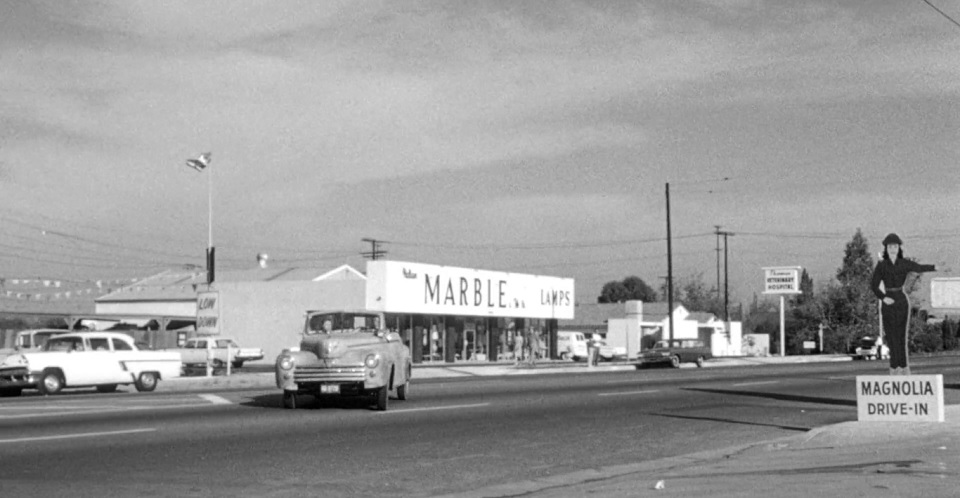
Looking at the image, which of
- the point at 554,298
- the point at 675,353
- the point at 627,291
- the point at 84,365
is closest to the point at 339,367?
the point at 84,365

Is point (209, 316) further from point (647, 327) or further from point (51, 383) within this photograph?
point (647, 327)

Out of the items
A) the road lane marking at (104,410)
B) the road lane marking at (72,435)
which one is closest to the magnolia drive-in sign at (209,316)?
the road lane marking at (104,410)

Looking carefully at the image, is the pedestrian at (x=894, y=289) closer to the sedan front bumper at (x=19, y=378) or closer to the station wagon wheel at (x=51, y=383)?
the station wagon wheel at (x=51, y=383)

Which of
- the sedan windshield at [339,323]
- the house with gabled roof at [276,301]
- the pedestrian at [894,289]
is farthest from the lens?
the house with gabled roof at [276,301]

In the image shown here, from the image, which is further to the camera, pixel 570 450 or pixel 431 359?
pixel 431 359

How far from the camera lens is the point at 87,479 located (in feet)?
37.5

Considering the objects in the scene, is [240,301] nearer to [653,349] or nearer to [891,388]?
[653,349]

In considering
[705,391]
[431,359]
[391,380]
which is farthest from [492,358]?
[391,380]

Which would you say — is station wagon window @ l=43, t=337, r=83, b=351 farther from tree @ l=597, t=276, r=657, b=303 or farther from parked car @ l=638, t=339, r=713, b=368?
tree @ l=597, t=276, r=657, b=303

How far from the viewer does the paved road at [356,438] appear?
11734 mm

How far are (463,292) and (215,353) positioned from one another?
1798 cm

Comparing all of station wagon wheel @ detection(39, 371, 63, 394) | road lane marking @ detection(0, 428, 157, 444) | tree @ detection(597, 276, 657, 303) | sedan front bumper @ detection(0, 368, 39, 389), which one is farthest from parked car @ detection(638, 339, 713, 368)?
tree @ detection(597, 276, 657, 303)

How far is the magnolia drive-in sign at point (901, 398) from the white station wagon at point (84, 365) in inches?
763

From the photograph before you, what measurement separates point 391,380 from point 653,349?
120 feet
